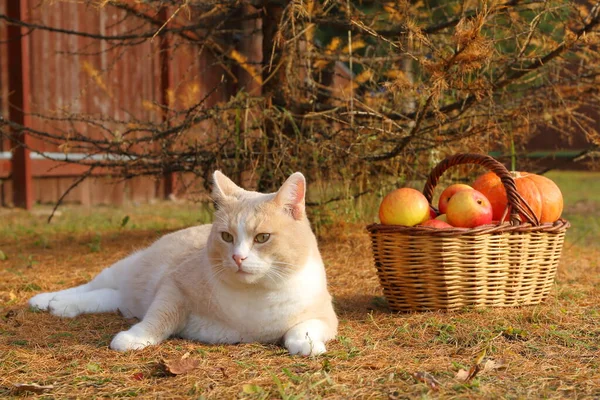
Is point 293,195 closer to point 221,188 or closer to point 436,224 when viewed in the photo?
point 221,188

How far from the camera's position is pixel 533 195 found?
3.32m

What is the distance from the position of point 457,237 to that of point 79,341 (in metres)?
1.76

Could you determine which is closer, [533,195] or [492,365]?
[492,365]

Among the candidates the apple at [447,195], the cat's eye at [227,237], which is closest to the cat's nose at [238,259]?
the cat's eye at [227,237]

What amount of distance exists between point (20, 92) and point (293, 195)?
5.68 metres

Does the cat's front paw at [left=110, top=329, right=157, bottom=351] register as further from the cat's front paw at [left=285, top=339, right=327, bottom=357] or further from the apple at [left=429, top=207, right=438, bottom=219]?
the apple at [left=429, top=207, right=438, bottom=219]

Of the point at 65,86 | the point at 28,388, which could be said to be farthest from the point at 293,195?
the point at 65,86

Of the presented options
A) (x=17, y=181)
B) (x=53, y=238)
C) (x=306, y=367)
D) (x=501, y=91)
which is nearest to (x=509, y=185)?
(x=306, y=367)

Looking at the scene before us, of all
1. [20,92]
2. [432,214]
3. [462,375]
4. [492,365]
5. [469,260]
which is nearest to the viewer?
[462,375]

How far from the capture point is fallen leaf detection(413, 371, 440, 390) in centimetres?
211

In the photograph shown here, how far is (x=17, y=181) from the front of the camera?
736 centimetres

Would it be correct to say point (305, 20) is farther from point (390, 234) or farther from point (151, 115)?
point (151, 115)

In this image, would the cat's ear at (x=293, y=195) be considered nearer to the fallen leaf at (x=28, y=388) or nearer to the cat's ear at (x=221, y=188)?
the cat's ear at (x=221, y=188)

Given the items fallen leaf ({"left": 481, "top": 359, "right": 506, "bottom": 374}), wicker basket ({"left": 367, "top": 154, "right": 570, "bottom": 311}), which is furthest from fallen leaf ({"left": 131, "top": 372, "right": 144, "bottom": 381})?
wicker basket ({"left": 367, "top": 154, "right": 570, "bottom": 311})
